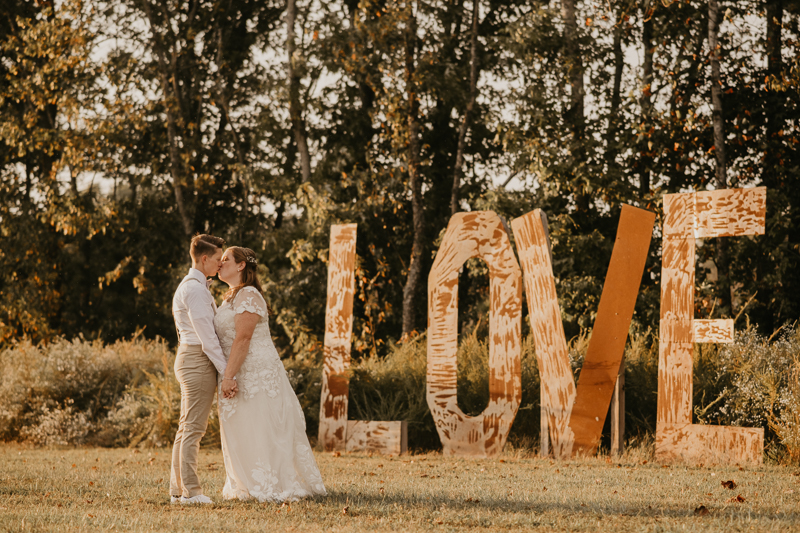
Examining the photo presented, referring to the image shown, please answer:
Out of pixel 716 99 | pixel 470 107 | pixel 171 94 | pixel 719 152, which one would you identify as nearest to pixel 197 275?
pixel 719 152

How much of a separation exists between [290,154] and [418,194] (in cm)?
383

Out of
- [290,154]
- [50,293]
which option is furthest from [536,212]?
[50,293]

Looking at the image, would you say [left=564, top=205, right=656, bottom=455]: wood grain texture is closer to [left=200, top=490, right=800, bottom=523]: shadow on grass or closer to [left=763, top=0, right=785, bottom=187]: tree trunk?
[left=200, top=490, right=800, bottom=523]: shadow on grass

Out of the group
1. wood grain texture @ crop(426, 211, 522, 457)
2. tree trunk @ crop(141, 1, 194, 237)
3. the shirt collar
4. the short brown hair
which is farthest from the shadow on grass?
tree trunk @ crop(141, 1, 194, 237)

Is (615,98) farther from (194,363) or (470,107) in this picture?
(194,363)

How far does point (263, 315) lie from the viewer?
17.1 feet

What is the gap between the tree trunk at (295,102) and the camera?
44.3 feet

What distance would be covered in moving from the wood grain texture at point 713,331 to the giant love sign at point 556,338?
1 centimetres

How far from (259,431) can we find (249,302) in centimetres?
90

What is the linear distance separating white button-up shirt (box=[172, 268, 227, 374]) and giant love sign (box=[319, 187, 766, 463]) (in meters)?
3.57

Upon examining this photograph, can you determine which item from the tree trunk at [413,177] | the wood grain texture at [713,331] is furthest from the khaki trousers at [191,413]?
the tree trunk at [413,177]

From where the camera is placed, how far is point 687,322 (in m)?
7.30

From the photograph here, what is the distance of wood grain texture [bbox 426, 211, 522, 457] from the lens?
307 inches

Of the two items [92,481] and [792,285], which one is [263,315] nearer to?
[92,481]
